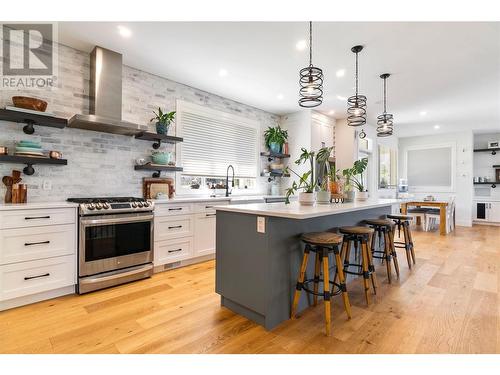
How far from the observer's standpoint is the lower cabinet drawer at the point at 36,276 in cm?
243

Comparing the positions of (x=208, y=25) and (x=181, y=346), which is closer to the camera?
(x=181, y=346)

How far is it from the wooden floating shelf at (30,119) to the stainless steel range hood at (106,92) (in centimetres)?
18

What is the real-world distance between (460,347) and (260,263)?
151 centimetres

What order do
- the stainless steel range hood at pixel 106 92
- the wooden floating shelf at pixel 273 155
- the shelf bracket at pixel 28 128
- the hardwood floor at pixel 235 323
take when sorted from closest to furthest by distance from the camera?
the hardwood floor at pixel 235 323
the shelf bracket at pixel 28 128
the stainless steel range hood at pixel 106 92
the wooden floating shelf at pixel 273 155

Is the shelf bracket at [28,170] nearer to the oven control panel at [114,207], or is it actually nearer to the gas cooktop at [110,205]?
the gas cooktop at [110,205]

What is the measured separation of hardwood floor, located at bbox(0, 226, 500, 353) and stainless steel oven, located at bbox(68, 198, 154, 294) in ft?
0.50

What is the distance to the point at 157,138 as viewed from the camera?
12.6 feet

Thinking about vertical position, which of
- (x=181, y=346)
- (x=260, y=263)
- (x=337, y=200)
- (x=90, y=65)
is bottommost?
(x=181, y=346)

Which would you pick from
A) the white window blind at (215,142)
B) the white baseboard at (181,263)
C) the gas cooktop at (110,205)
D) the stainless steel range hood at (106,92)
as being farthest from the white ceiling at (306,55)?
the white baseboard at (181,263)

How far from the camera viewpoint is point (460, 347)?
186 cm

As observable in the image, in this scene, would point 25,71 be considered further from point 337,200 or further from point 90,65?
point 337,200

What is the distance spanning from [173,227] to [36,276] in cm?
150

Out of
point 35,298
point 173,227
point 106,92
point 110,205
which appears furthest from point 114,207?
point 106,92

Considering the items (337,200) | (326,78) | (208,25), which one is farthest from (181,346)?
(326,78)
